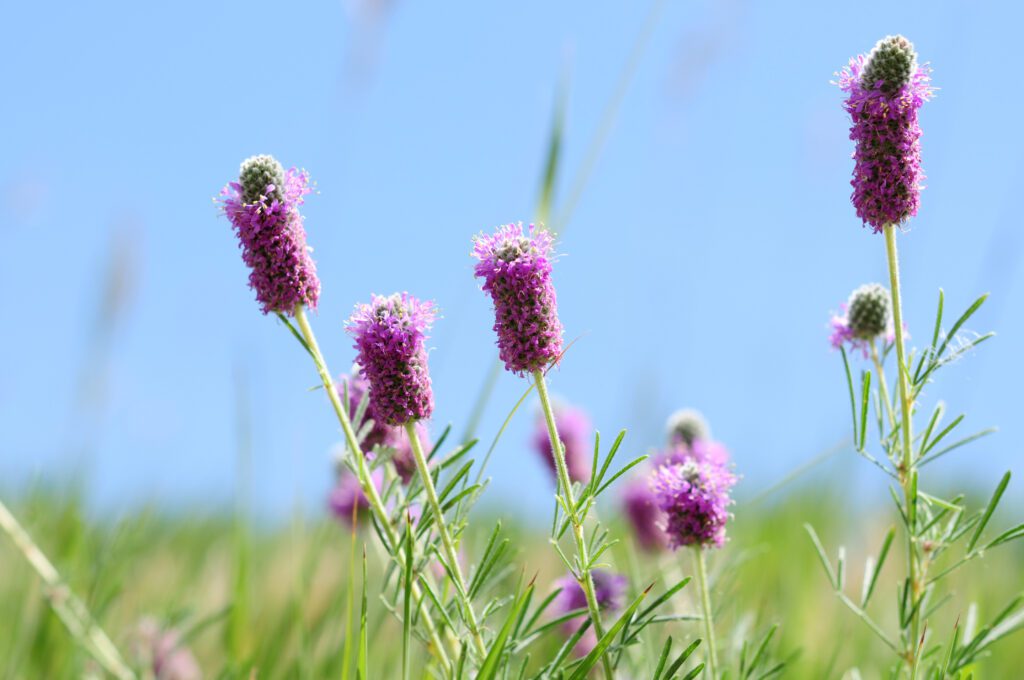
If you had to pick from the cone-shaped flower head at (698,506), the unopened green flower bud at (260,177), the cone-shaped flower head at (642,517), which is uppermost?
the unopened green flower bud at (260,177)

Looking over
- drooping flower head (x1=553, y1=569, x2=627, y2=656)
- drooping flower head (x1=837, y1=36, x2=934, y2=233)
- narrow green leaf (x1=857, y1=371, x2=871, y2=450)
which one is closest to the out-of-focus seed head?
drooping flower head (x1=837, y1=36, x2=934, y2=233)

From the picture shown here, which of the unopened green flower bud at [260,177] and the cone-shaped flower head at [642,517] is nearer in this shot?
the unopened green flower bud at [260,177]

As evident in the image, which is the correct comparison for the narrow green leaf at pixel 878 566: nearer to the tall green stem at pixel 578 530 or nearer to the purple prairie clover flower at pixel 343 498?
the tall green stem at pixel 578 530

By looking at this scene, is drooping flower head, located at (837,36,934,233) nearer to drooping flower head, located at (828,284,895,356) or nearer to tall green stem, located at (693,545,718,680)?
drooping flower head, located at (828,284,895,356)

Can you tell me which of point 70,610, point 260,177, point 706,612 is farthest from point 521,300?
point 70,610

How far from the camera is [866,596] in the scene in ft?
7.60

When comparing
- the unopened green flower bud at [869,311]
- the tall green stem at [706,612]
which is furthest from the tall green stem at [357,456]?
the unopened green flower bud at [869,311]

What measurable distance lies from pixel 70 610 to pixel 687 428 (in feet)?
7.61

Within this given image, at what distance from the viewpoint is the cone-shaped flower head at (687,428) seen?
3.47m

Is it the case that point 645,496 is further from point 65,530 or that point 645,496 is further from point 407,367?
point 65,530

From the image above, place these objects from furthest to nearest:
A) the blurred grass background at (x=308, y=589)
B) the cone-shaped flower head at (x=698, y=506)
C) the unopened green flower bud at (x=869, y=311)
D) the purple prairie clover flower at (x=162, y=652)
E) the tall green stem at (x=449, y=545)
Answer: the purple prairie clover flower at (x=162, y=652)
the blurred grass background at (x=308, y=589)
the unopened green flower bud at (x=869, y=311)
the cone-shaped flower head at (x=698, y=506)
the tall green stem at (x=449, y=545)

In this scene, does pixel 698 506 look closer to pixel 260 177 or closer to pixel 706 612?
pixel 706 612

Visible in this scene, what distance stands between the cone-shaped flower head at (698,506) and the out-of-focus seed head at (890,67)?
0.97m

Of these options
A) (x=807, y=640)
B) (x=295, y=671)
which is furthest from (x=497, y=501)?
(x=295, y=671)
